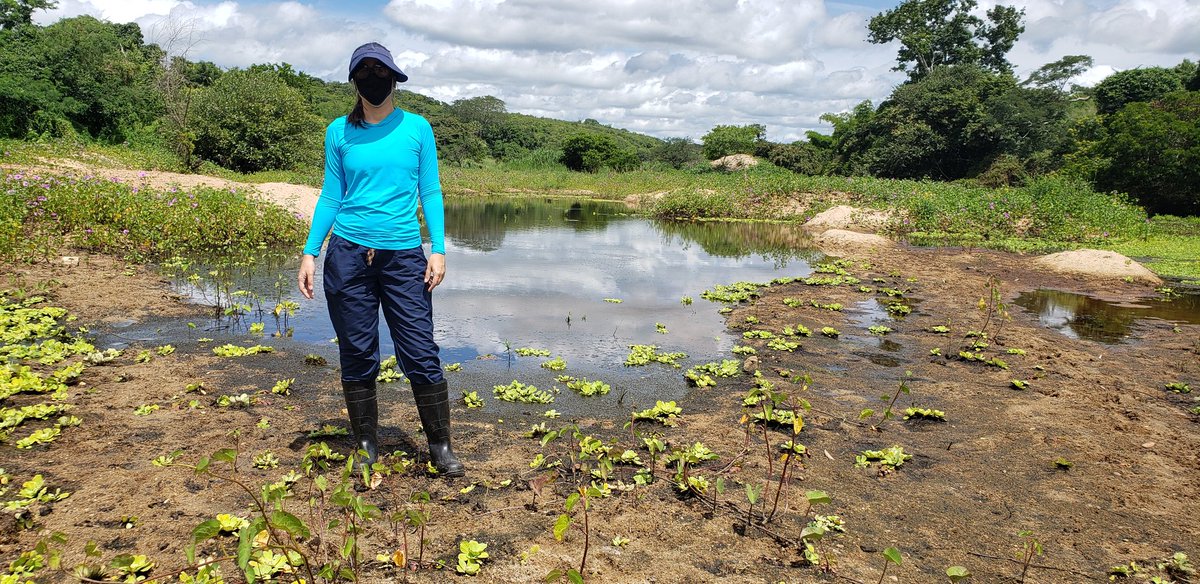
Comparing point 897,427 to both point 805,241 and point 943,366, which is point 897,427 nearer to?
point 943,366

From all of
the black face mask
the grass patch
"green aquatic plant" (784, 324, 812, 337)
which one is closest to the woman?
the black face mask

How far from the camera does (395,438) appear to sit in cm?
393

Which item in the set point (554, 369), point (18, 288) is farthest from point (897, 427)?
point (18, 288)

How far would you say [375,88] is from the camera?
329 centimetres

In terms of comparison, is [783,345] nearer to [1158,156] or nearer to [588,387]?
[588,387]

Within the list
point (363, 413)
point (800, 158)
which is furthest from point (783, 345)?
point (800, 158)

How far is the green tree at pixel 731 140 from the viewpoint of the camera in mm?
49438

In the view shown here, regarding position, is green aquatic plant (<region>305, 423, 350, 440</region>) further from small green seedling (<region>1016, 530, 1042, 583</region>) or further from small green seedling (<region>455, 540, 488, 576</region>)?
small green seedling (<region>1016, 530, 1042, 583</region>)

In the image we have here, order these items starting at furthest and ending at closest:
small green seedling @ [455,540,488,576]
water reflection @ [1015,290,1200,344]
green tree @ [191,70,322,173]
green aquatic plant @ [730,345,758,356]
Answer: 1. green tree @ [191,70,322,173]
2. water reflection @ [1015,290,1200,344]
3. green aquatic plant @ [730,345,758,356]
4. small green seedling @ [455,540,488,576]

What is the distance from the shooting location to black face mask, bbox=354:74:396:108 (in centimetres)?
327

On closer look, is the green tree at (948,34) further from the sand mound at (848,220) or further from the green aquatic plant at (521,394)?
the green aquatic plant at (521,394)

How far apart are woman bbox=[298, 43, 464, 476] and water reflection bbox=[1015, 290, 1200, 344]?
7059 millimetres

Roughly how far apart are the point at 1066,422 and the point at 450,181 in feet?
109

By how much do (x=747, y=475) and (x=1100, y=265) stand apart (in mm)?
10893
